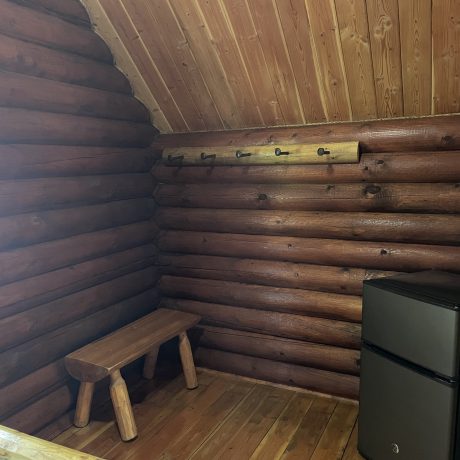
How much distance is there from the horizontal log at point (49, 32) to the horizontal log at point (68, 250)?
130 cm

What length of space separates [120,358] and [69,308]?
1.86 ft

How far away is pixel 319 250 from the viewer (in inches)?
129

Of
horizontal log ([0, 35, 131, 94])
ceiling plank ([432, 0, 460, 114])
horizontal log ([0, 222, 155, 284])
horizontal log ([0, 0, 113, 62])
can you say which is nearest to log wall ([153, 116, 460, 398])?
ceiling plank ([432, 0, 460, 114])

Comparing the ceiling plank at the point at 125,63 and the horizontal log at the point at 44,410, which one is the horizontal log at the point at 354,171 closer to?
the ceiling plank at the point at 125,63

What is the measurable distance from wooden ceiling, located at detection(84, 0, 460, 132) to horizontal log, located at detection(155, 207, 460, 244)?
69cm

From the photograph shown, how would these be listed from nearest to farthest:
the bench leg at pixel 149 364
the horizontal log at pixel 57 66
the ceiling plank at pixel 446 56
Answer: the ceiling plank at pixel 446 56, the horizontal log at pixel 57 66, the bench leg at pixel 149 364

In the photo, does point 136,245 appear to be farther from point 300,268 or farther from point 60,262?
point 300,268

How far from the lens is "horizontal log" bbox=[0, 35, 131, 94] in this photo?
264 centimetres

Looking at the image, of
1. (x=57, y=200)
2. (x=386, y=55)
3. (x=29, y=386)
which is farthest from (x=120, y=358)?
(x=386, y=55)

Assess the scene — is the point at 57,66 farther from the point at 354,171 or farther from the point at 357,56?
the point at 354,171

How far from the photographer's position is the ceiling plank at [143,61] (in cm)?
300

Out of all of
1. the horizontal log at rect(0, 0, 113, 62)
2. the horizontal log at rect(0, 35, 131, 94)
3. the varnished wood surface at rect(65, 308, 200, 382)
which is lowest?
the varnished wood surface at rect(65, 308, 200, 382)

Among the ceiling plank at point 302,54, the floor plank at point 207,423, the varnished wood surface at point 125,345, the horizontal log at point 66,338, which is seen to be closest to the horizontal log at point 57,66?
the ceiling plank at point 302,54

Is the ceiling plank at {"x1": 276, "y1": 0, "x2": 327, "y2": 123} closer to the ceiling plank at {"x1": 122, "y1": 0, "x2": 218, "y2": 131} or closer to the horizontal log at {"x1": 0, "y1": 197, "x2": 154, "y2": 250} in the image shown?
the ceiling plank at {"x1": 122, "y1": 0, "x2": 218, "y2": 131}
